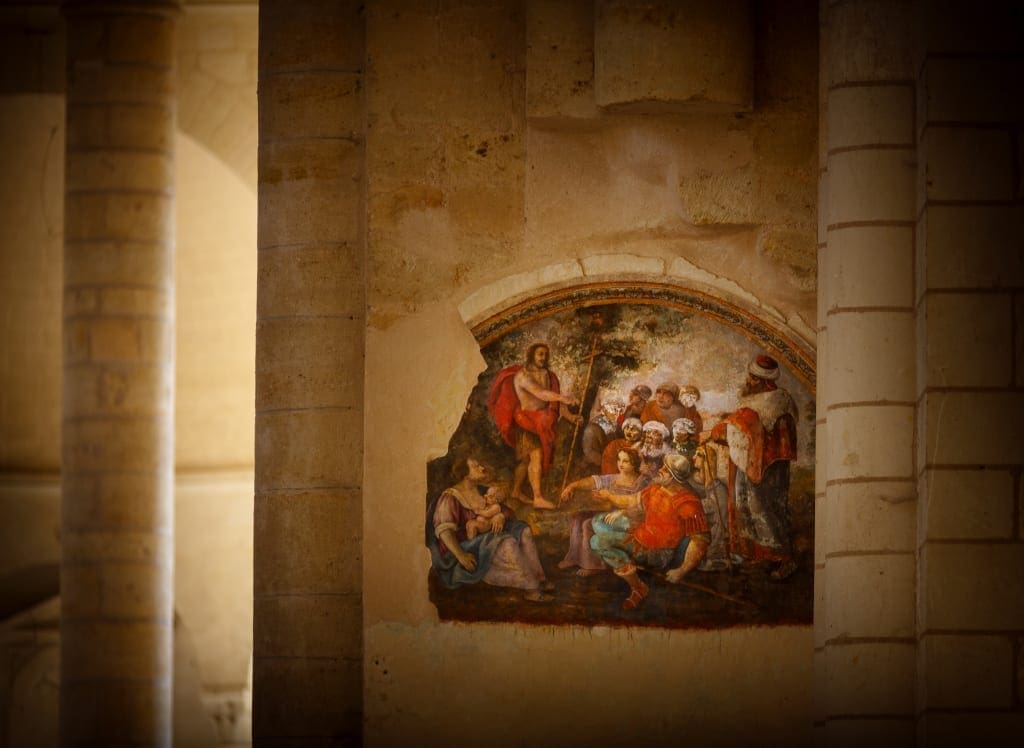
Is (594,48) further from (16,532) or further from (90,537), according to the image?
(16,532)

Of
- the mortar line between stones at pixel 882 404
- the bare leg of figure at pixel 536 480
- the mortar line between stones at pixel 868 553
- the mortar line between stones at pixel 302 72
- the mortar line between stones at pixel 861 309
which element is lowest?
the mortar line between stones at pixel 868 553

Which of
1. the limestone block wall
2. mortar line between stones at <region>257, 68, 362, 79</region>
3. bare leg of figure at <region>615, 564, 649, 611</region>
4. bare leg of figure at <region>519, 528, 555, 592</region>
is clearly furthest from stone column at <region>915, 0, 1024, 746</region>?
the limestone block wall

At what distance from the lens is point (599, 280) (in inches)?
464

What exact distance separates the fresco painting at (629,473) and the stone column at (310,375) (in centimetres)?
55

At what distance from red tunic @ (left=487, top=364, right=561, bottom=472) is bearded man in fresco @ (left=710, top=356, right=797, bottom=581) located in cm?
79

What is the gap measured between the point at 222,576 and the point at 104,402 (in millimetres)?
3501

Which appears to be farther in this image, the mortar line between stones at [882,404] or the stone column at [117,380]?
the stone column at [117,380]

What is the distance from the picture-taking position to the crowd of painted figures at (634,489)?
458 inches

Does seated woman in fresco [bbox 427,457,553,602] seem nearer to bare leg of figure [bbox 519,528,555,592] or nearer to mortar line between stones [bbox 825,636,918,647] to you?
bare leg of figure [bbox 519,528,555,592]

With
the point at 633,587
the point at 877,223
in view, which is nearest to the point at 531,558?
the point at 633,587

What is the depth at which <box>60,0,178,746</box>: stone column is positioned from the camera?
1530cm

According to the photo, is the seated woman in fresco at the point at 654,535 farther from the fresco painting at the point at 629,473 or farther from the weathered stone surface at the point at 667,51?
the weathered stone surface at the point at 667,51

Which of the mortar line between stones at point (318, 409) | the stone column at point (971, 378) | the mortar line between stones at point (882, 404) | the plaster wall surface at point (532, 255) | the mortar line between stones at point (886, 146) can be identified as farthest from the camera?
the mortar line between stones at point (318, 409)

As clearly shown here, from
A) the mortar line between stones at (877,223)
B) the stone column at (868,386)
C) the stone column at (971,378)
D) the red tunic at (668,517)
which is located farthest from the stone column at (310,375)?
the stone column at (971,378)
